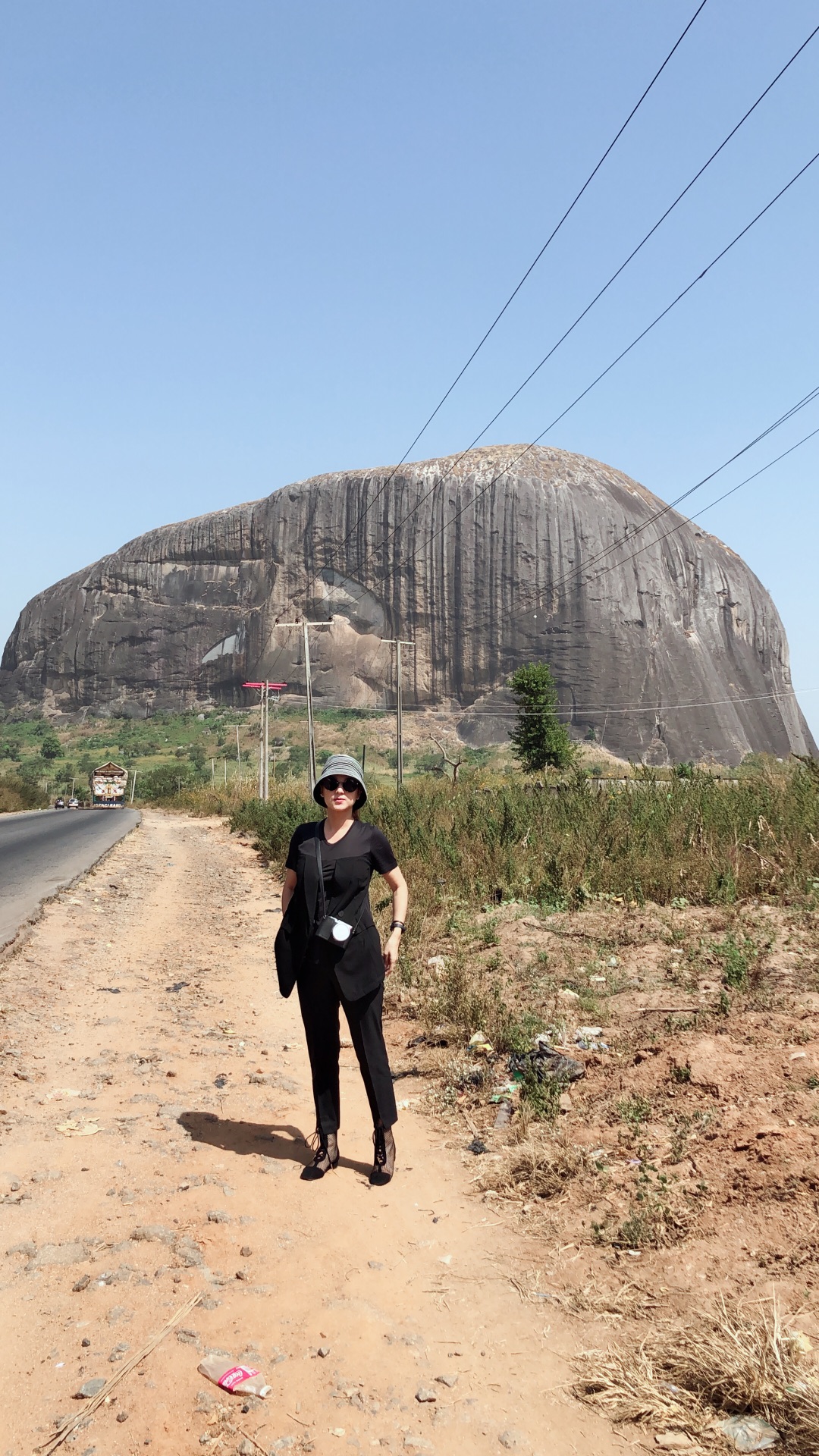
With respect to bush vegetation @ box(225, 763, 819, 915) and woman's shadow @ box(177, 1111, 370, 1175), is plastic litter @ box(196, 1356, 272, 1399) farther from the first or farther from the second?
bush vegetation @ box(225, 763, 819, 915)

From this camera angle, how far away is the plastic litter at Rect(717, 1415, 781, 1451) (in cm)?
251

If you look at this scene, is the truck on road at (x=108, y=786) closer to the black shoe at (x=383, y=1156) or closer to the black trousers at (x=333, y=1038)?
the black trousers at (x=333, y=1038)

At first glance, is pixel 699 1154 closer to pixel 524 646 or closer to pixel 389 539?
pixel 524 646

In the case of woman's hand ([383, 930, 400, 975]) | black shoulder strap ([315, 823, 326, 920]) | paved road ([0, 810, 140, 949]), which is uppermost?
black shoulder strap ([315, 823, 326, 920])

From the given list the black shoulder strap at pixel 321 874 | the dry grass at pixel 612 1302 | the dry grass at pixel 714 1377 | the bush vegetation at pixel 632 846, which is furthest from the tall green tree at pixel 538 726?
the dry grass at pixel 714 1377

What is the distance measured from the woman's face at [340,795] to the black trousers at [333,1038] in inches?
26.7

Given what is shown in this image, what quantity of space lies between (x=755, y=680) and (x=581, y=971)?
114 meters

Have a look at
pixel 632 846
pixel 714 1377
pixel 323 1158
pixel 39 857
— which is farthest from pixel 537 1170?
pixel 39 857

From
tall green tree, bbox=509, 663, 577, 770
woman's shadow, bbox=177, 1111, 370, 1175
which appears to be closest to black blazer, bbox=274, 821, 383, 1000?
woman's shadow, bbox=177, 1111, 370, 1175

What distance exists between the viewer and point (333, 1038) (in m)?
4.51

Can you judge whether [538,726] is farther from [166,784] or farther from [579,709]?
[579,709]

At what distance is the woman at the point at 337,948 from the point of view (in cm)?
434

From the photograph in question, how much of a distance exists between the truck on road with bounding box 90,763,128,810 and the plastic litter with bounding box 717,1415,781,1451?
6392 cm

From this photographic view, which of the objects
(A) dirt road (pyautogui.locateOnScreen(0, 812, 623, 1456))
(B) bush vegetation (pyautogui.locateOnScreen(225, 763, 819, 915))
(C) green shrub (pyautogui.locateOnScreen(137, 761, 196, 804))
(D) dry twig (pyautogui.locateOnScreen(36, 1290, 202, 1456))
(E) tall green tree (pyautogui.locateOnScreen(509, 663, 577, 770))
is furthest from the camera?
(C) green shrub (pyautogui.locateOnScreen(137, 761, 196, 804))
